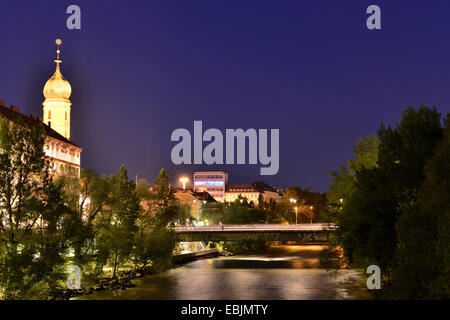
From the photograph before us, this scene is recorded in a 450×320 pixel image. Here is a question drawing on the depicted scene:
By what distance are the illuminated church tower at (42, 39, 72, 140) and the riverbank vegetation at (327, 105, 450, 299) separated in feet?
268

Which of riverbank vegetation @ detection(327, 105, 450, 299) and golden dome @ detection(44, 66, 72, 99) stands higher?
golden dome @ detection(44, 66, 72, 99)

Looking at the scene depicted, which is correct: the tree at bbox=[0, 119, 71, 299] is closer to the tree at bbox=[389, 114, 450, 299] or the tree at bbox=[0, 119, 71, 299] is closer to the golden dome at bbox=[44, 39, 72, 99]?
the tree at bbox=[389, 114, 450, 299]

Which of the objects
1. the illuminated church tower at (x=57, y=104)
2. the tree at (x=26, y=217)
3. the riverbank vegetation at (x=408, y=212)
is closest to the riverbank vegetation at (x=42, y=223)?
the tree at (x=26, y=217)

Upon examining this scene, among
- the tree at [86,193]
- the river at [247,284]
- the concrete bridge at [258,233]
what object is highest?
the tree at [86,193]

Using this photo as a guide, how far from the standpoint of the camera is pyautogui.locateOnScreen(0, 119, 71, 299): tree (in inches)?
1435

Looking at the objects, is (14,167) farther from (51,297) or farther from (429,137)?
(429,137)

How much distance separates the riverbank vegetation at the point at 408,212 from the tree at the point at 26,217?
1953 centimetres

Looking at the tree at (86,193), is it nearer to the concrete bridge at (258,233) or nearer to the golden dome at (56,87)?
the concrete bridge at (258,233)

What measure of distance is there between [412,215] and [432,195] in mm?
1832

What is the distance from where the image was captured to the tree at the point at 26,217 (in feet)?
120

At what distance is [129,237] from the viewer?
57.8 metres

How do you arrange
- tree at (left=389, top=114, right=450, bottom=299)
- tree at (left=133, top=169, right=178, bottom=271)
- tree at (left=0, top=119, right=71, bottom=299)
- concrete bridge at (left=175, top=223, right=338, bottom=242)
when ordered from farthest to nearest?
concrete bridge at (left=175, top=223, right=338, bottom=242) → tree at (left=133, top=169, right=178, bottom=271) → tree at (left=0, top=119, right=71, bottom=299) → tree at (left=389, top=114, right=450, bottom=299)

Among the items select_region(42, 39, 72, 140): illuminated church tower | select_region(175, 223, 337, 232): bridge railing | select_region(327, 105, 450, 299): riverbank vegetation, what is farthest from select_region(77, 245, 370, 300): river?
select_region(42, 39, 72, 140): illuminated church tower
